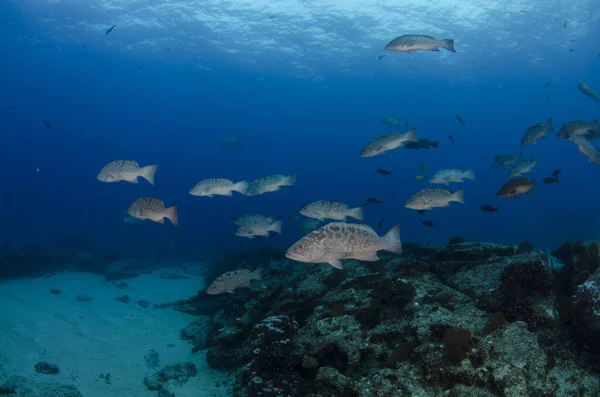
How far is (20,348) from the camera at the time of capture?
8.90 meters

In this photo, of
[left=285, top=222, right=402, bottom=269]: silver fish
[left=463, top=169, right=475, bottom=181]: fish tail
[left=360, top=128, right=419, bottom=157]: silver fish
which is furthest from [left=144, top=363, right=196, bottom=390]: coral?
[left=463, top=169, right=475, bottom=181]: fish tail

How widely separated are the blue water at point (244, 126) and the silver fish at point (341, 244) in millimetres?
8436

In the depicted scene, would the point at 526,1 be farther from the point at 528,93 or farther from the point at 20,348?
the point at 20,348

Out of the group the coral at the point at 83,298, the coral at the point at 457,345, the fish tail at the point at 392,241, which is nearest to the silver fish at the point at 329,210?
the fish tail at the point at 392,241

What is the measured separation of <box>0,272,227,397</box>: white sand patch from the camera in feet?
25.7

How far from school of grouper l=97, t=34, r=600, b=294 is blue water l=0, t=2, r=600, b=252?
200 cm

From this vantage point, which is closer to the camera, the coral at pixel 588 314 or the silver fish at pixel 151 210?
the coral at pixel 588 314

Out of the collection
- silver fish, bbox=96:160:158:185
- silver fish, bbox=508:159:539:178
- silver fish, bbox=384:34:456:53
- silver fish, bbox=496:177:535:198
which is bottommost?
silver fish, bbox=508:159:539:178

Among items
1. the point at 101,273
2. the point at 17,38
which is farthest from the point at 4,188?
the point at 101,273

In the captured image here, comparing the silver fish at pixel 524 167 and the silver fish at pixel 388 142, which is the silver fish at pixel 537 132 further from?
the silver fish at pixel 388 142

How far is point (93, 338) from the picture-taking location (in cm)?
1009

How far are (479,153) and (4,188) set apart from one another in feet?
442

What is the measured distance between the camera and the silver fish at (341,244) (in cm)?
485

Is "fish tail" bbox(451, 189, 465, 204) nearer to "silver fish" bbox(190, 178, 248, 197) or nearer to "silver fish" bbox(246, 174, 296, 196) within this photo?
"silver fish" bbox(246, 174, 296, 196)
